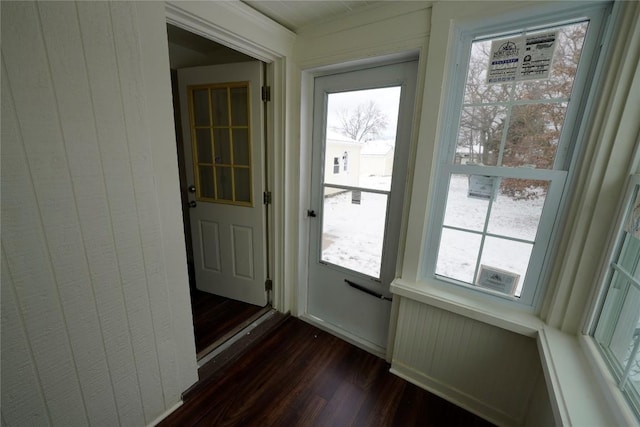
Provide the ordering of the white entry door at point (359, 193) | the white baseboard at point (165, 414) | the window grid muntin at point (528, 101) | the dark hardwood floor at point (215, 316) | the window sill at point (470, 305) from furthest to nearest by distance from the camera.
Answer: the dark hardwood floor at point (215, 316) < the white entry door at point (359, 193) < the white baseboard at point (165, 414) < the window sill at point (470, 305) < the window grid muntin at point (528, 101)

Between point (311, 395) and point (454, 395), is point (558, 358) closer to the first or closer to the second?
point (454, 395)

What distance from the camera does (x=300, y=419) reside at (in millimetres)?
1375

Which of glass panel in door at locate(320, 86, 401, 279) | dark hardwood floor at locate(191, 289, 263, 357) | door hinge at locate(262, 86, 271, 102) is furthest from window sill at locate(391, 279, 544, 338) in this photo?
door hinge at locate(262, 86, 271, 102)

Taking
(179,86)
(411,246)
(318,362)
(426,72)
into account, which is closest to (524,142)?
(426,72)

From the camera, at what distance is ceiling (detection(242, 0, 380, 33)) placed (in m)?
1.38

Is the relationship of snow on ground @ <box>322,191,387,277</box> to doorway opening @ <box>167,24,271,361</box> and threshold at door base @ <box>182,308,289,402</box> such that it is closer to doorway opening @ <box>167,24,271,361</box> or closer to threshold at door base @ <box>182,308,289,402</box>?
doorway opening @ <box>167,24,271,361</box>

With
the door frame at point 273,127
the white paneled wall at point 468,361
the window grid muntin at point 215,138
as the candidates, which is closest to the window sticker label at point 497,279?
the white paneled wall at point 468,361

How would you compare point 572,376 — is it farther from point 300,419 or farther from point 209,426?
point 209,426

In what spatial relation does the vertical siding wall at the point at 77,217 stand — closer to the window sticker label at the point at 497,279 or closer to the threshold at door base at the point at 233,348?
the threshold at door base at the point at 233,348

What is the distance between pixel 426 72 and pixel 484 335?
4.60ft

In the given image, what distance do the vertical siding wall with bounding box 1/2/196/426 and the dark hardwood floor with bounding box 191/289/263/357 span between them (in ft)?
2.17

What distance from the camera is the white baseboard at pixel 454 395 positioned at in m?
1.36

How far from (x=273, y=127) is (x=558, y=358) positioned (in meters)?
1.94

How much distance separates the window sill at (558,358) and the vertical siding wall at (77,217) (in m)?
1.39
